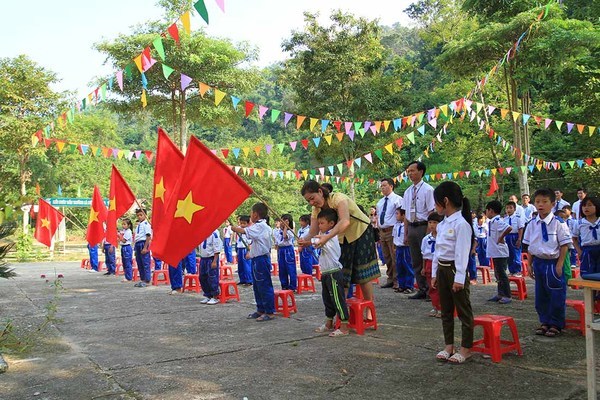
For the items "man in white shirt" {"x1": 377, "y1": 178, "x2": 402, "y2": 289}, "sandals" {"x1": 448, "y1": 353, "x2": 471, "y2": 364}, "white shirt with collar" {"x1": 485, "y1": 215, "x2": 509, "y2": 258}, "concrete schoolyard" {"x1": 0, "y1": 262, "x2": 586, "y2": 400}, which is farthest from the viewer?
"man in white shirt" {"x1": 377, "y1": 178, "x2": 402, "y2": 289}

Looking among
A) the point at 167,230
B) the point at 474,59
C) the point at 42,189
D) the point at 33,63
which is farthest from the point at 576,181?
the point at 42,189

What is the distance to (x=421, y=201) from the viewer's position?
685 cm

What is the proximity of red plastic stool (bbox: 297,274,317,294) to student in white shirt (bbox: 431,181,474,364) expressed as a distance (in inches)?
177

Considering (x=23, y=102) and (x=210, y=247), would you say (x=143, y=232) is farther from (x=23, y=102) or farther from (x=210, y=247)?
(x=23, y=102)

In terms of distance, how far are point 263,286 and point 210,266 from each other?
1844mm

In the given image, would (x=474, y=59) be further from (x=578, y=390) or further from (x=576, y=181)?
(x=578, y=390)

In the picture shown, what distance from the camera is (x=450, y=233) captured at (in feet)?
13.7

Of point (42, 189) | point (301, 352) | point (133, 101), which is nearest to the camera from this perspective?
point (301, 352)

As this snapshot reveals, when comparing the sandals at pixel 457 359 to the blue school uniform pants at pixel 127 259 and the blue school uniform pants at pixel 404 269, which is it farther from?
the blue school uniform pants at pixel 127 259

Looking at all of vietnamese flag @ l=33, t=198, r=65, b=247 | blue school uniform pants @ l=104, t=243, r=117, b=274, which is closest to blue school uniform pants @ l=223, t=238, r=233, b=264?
blue school uniform pants @ l=104, t=243, r=117, b=274

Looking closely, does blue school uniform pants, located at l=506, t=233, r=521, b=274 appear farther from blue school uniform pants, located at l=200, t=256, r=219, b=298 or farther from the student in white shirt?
the student in white shirt

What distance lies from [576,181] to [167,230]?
63.8ft

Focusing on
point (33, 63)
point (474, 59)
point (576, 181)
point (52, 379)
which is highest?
point (33, 63)

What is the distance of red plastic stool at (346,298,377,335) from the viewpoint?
204 inches
